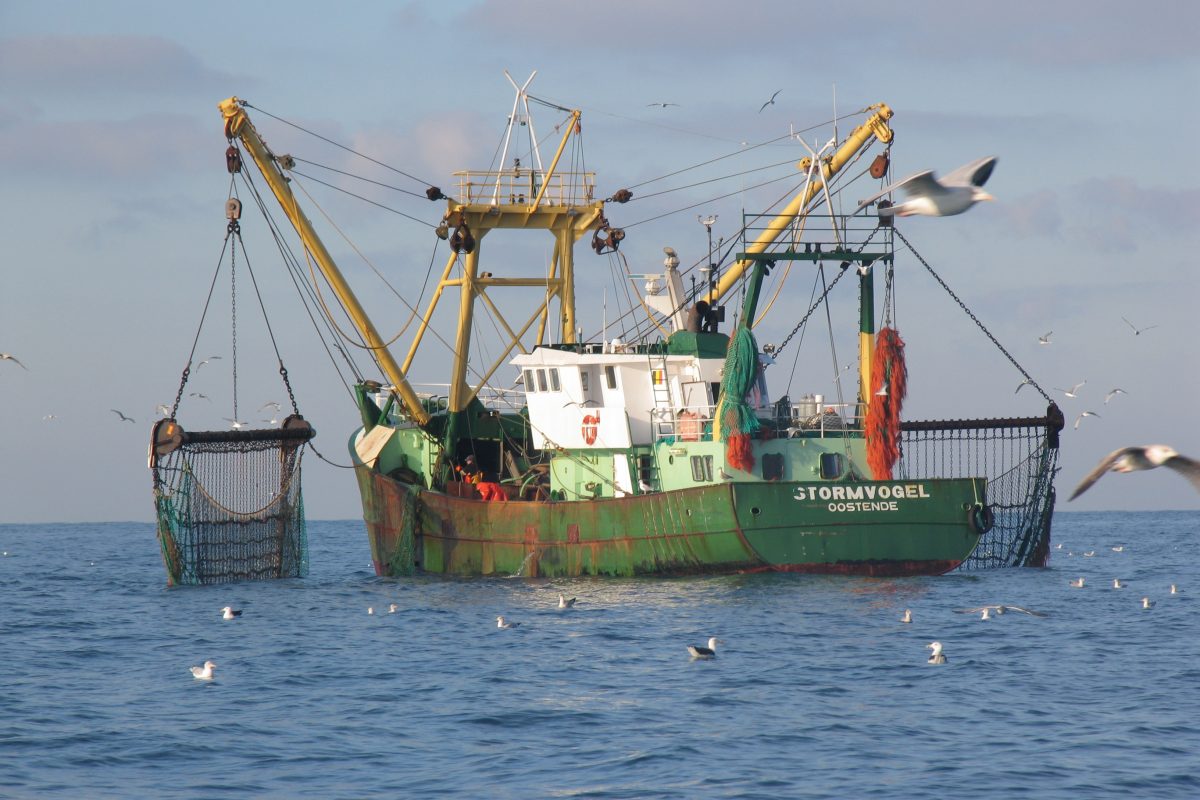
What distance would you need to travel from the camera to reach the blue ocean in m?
18.1

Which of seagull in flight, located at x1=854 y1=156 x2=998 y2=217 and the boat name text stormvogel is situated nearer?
seagull in flight, located at x1=854 y1=156 x2=998 y2=217

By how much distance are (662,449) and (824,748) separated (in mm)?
18040

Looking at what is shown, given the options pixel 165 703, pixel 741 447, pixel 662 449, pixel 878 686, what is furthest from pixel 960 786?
pixel 662 449

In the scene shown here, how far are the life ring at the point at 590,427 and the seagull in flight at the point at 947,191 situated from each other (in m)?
16.4

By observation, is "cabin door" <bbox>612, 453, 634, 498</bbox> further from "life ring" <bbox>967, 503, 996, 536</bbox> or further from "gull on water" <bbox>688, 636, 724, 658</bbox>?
"gull on water" <bbox>688, 636, 724, 658</bbox>

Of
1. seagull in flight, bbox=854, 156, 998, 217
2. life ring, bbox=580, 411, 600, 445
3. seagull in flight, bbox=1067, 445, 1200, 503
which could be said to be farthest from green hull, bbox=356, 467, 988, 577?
seagull in flight, bbox=1067, 445, 1200, 503

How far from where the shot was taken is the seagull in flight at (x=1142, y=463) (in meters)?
18.0

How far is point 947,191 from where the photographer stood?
2347cm

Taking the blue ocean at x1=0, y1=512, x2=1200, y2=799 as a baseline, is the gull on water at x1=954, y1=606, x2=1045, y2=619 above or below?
above

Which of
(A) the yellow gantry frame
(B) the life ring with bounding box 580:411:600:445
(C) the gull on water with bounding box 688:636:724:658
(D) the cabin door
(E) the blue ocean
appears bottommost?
(E) the blue ocean

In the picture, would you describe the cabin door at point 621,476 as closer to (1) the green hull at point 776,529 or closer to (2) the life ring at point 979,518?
(1) the green hull at point 776,529

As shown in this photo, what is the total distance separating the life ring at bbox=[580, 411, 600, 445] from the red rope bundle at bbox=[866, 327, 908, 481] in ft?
23.7

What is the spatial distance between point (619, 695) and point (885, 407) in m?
14.1

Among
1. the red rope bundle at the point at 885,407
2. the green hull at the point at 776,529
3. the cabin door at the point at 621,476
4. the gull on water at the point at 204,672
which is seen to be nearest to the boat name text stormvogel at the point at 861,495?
the green hull at the point at 776,529
